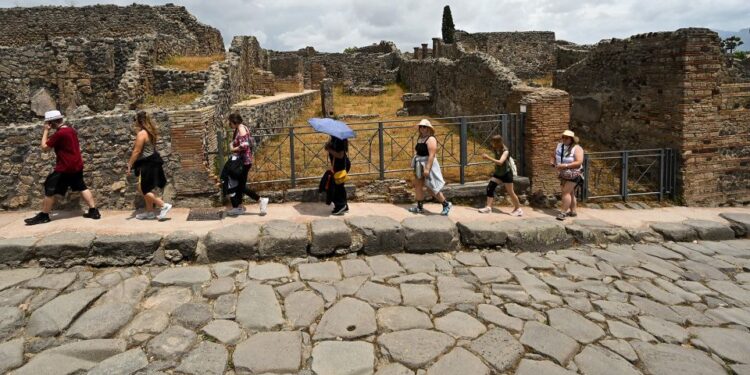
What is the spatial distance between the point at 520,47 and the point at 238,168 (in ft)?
89.1

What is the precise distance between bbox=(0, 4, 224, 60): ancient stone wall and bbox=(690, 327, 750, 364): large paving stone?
2137 centimetres

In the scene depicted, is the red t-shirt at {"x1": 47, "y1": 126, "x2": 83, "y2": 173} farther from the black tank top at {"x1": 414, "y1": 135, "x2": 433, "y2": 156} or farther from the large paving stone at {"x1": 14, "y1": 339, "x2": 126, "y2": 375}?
the black tank top at {"x1": 414, "y1": 135, "x2": 433, "y2": 156}

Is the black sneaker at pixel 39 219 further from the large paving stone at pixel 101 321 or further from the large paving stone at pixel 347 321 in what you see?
the large paving stone at pixel 347 321

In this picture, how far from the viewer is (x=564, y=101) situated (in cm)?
934

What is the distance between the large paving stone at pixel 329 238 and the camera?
630 centimetres

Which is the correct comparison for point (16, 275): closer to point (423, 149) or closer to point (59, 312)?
point (59, 312)

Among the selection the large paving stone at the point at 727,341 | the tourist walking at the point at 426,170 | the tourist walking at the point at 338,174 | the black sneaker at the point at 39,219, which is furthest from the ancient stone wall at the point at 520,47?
the large paving stone at the point at 727,341

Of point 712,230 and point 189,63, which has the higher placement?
point 189,63

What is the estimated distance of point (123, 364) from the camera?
394 cm

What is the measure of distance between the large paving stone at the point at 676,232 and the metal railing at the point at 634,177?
1.76m

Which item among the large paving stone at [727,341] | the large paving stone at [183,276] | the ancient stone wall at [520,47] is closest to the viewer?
the large paving stone at [727,341]

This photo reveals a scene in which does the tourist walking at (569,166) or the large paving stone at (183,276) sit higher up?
the tourist walking at (569,166)

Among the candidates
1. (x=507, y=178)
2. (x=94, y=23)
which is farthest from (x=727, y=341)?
(x=94, y=23)

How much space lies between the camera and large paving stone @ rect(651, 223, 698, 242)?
25.2 feet
